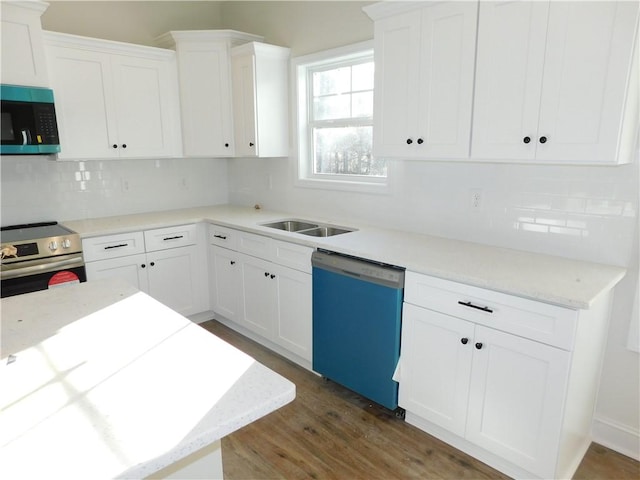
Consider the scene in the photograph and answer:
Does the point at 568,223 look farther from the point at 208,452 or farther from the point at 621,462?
the point at 208,452

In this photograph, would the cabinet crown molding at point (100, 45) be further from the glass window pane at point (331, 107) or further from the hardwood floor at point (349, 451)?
the hardwood floor at point (349, 451)

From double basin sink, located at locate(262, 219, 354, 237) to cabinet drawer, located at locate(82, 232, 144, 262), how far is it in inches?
37.6

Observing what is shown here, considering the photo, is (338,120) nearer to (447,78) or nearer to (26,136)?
(447,78)

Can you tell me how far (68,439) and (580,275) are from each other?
1987 mm

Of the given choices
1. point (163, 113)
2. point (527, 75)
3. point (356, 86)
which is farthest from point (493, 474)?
point (163, 113)

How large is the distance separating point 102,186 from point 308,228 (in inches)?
69.7

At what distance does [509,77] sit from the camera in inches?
77.3

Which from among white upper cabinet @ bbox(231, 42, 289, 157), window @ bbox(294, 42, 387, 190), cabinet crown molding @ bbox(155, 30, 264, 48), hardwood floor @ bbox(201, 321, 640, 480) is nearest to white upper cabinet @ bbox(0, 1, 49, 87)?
cabinet crown molding @ bbox(155, 30, 264, 48)

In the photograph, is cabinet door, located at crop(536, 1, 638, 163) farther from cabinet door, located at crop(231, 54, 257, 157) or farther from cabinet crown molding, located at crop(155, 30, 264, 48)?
cabinet crown molding, located at crop(155, 30, 264, 48)

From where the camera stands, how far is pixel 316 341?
2729 mm

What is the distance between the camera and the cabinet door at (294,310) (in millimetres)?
2768

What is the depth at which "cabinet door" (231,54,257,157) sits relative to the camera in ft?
11.1

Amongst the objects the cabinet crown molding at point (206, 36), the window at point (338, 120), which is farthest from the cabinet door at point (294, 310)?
the cabinet crown molding at point (206, 36)

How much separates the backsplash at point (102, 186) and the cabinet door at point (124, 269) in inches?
27.1
